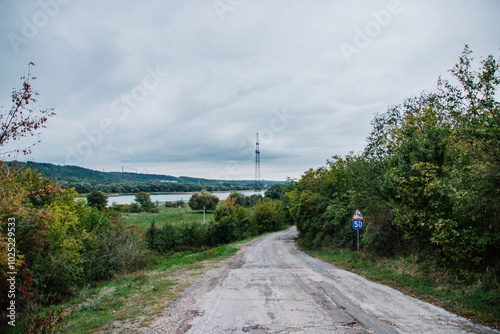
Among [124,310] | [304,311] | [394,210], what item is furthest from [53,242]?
[394,210]

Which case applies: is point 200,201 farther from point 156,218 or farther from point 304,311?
point 304,311

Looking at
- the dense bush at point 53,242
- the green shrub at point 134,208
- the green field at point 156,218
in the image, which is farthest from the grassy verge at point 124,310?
the green shrub at point 134,208

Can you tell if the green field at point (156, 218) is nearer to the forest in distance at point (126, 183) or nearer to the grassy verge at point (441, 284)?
the forest in distance at point (126, 183)

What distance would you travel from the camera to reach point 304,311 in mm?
6598

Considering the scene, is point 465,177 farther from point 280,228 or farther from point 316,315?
point 280,228

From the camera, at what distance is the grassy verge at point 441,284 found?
22.3ft

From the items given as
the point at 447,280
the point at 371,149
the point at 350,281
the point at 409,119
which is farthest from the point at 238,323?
the point at 371,149

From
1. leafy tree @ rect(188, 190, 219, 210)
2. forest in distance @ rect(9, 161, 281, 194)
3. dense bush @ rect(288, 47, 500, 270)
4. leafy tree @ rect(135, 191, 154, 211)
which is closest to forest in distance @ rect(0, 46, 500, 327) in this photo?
dense bush @ rect(288, 47, 500, 270)

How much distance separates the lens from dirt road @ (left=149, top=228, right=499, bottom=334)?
5617mm

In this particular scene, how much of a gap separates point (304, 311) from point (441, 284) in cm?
555

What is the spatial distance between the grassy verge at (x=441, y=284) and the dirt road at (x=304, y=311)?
534mm

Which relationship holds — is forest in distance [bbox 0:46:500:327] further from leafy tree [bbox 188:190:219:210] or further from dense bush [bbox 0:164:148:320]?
leafy tree [bbox 188:190:219:210]

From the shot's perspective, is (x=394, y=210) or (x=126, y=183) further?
(x=126, y=183)

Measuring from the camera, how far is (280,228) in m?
60.3
